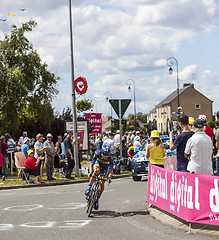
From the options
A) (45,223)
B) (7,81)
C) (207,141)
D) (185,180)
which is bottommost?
(45,223)

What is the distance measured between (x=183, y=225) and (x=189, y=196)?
21.4 inches

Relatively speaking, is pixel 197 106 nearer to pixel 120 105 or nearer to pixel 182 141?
pixel 120 105

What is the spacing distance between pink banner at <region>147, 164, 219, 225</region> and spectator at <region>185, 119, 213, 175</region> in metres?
0.29

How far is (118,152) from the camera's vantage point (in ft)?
84.9

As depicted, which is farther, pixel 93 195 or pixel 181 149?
pixel 93 195

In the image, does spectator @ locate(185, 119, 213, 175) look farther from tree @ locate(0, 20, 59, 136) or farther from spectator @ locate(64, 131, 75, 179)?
tree @ locate(0, 20, 59, 136)

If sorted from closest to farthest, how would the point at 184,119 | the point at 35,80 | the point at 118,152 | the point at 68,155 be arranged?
the point at 184,119 → the point at 68,155 → the point at 118,152 → the point at 35,80

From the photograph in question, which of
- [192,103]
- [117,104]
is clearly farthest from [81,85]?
[192,103]

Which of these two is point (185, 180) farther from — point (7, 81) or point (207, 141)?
point (7, 81)

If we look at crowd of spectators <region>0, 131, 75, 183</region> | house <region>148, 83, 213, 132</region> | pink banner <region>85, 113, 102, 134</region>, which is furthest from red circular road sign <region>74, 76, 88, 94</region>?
house <region>148, 83, 213, 132</region>

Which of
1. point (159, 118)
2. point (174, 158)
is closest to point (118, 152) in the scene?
point (174, 158)

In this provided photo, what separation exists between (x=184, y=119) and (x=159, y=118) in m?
119

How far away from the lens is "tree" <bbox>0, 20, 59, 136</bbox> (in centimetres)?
2733

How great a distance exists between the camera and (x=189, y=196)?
8.87m
